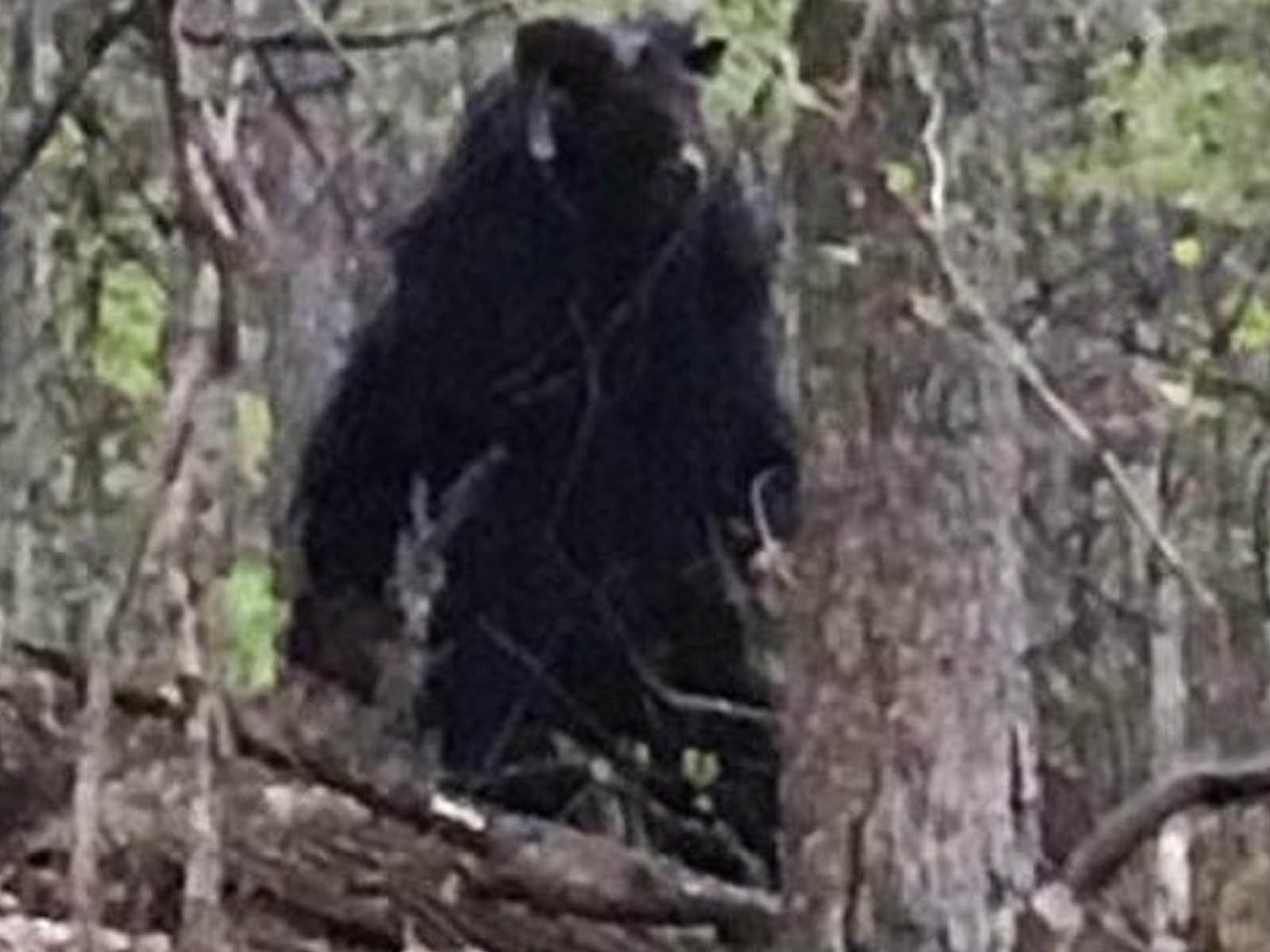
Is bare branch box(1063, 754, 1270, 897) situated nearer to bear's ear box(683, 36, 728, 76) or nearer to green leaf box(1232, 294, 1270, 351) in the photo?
bear's ear box(683, 36, 728, 76)

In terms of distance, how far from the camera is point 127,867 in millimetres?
7105

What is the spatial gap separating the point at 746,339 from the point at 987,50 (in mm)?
4189

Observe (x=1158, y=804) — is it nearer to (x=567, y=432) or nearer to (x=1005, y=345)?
(x=1005, y=345)

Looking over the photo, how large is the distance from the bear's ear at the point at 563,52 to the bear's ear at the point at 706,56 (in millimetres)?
457

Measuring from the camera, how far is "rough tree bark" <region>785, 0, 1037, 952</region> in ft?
20.4

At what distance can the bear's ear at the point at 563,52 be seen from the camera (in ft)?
33.4

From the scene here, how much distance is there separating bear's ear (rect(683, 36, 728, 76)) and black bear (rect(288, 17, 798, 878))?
75 cm

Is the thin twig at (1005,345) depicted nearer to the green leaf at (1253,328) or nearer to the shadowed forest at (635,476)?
the shadowed forest at (635,476)

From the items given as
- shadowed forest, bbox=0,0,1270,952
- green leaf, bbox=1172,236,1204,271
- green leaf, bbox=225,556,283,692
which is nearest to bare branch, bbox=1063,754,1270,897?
shadowed forest, bbox=0,0,1270,952

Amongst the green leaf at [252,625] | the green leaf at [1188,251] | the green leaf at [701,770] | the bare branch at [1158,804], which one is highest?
the green leaf at [1188,251]

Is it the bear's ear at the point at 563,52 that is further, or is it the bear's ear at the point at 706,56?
the bear's ear at the point at 563,52

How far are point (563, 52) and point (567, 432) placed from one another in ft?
3.70

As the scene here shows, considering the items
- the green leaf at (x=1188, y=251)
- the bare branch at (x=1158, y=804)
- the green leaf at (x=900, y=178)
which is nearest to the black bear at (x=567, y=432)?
the green leaf at (x=1188, y=251)

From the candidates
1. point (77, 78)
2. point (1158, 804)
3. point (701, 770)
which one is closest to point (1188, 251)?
point (701, 770)
